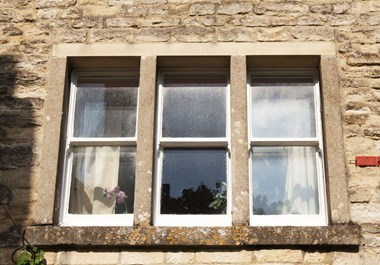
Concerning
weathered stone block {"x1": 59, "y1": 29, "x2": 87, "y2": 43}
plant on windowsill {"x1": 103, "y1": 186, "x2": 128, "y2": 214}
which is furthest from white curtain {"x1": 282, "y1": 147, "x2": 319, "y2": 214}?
weathered stone block {"x1": 59, "y1": 29, "x2": 87, "y2": 43}

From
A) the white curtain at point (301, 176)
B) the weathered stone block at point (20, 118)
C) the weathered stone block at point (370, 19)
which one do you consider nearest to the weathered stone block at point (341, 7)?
the weathered stone block at point (370, 19)

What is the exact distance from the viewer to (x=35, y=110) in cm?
482

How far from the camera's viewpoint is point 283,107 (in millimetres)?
4984

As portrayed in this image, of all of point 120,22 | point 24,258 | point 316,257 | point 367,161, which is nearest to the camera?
point 24,258

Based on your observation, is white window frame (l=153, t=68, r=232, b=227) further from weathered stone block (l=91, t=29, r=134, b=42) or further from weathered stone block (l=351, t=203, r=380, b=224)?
weathered stone block (l=351, t=203, r=380, b=224)

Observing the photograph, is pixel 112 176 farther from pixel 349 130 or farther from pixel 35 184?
pixel 349 130

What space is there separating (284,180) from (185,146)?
884 millimetres

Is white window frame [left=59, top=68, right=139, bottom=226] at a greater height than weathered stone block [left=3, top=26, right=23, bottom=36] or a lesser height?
lesser

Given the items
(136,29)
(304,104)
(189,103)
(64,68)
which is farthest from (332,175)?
(64,68)

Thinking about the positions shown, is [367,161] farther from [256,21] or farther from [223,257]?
[256,21]

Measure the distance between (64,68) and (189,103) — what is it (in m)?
1.13

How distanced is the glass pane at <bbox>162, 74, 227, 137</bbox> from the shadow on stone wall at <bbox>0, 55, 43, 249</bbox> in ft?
3.68

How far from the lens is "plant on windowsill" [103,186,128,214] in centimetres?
470

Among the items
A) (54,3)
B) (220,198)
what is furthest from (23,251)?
(54,3)
